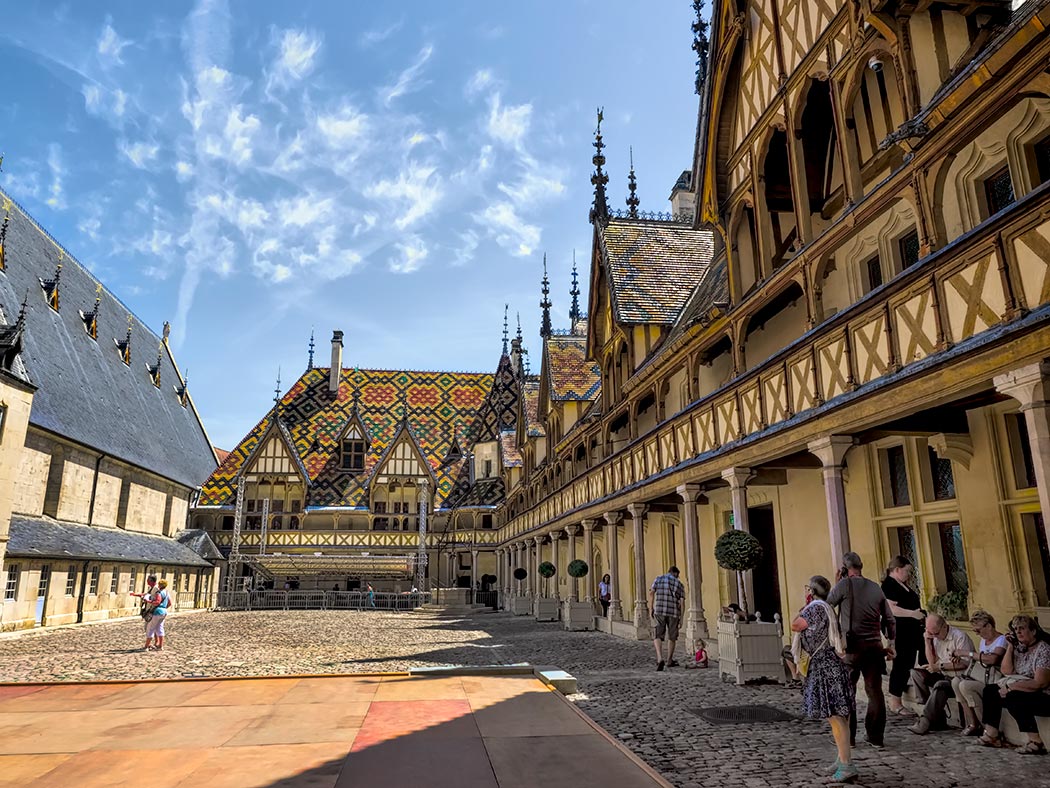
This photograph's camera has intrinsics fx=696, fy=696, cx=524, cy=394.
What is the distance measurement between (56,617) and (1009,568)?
88.8 ft

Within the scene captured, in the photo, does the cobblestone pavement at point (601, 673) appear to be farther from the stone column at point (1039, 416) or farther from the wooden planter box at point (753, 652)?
the stone column at point (1039, 416)

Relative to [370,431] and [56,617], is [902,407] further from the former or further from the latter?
[370,431]

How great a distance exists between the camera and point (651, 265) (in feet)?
63.8

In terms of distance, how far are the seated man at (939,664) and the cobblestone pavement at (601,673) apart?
0.16 meters

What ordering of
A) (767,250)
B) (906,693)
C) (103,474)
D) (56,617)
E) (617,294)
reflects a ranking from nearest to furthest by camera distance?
(906,693) < (767,250) < (617,294) < (56,617) < (103,474)

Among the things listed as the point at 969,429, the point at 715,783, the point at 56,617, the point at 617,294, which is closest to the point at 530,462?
the point at 617,294

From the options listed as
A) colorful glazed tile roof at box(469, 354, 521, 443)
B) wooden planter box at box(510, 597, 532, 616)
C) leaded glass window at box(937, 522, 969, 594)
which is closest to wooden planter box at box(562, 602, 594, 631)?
wooden planter box at box(510, 597, 532, 616)

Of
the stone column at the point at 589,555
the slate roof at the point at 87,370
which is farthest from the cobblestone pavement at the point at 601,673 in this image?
the slate roof at the point at 87,370

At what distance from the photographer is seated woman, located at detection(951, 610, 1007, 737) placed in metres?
6.06

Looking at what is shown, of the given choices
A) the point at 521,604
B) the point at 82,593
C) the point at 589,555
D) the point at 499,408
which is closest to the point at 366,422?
the point at 499,408

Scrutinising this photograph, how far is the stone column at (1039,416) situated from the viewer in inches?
206

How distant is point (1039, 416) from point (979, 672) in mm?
2571

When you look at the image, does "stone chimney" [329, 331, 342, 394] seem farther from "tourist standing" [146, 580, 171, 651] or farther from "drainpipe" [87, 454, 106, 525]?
"tourist standing" [146, 580, 171, 651]

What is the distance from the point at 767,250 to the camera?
11062mm
